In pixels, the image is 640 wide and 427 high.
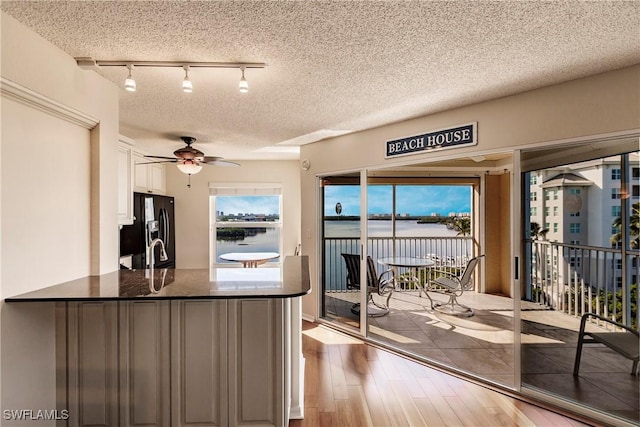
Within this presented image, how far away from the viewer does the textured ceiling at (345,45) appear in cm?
164

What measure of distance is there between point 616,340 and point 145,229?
193 inches

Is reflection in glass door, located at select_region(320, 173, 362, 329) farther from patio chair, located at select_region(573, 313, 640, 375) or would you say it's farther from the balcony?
patio chair, located at select_region(573, 313, 640, 375)

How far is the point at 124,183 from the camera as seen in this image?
3.10 meters

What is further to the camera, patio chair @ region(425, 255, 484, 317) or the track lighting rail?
patio chair @ region(425, 255, 484, 317)

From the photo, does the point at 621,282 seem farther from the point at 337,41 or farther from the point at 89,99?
the point at 89,99

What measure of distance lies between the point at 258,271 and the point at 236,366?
0.70 metres

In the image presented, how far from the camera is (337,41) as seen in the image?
1940 millimetres

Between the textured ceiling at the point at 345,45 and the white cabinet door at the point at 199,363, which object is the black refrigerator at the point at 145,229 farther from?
the white cabinet door at the point at 199,363

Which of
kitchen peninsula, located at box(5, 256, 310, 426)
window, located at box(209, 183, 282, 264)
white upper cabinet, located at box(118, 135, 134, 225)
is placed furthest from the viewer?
window, located at box(209, 183, 282, 264)

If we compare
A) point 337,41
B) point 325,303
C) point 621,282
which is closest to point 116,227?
point 337,41

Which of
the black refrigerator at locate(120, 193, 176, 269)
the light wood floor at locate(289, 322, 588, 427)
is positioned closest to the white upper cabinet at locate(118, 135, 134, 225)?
the black refrigerator at locate(120, 193, 176, 269)

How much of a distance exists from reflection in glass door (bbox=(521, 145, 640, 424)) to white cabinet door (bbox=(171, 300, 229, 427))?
2.42 metres

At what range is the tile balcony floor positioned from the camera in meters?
2.46

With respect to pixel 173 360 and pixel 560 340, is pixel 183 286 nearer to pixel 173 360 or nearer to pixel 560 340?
pixel 173 360
